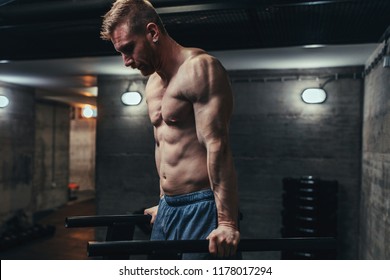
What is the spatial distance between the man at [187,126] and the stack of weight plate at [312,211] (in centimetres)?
327

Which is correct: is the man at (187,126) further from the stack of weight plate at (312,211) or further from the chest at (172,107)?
the stack of weight plate at (312,211)

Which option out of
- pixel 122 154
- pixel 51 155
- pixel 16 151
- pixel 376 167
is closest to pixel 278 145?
pixel 376 167

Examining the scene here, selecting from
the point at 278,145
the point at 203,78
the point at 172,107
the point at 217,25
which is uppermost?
the point at 217,25

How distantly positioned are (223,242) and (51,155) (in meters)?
9.20

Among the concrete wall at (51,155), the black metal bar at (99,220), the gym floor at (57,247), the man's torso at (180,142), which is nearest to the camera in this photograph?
the man's torso at (180,142)

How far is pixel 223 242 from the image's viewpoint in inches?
55.2

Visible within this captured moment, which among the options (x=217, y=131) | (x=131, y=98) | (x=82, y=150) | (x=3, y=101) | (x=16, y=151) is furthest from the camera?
(x=82, y=150)

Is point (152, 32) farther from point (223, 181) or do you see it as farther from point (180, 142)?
point (223, 181)

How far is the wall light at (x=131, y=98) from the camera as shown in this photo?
5781mm

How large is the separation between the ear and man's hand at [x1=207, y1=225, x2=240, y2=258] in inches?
32.2

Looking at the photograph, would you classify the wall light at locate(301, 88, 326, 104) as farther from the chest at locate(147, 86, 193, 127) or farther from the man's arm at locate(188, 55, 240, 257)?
the man's arm at locate(188, 55, 240, 257)

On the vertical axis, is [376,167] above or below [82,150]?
above

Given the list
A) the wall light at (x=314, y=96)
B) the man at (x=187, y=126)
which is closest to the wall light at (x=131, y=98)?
the wall light at (x=314, y=96)
